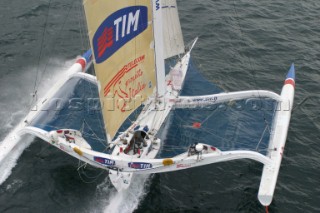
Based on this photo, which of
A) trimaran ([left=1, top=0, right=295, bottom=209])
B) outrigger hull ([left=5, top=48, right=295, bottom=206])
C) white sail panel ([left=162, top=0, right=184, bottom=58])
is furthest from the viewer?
white sail panel ([left=162, top=0, right=184, bottom=58])

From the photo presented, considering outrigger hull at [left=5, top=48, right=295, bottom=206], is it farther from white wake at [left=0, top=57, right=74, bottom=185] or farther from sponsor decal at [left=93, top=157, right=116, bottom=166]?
white wake at [left=0, top=57, right=74, bottom=185]

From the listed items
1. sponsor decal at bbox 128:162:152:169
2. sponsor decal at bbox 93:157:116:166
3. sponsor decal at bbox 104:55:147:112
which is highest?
sponsor decal at bbox 104:55:147:112

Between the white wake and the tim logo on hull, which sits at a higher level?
the tim logo on hull

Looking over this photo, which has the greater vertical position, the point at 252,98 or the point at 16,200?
the point at 252,98

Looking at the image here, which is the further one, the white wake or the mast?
the white wake

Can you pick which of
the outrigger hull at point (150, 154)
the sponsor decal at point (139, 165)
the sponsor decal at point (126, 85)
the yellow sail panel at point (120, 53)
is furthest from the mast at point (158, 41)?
the sponsor decal at point (139, 165)

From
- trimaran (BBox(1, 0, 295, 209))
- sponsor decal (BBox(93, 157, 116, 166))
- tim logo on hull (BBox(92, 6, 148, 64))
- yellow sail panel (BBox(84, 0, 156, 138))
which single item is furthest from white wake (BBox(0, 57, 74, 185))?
tim logo on hull (BBox(92, 6, 148, 64))

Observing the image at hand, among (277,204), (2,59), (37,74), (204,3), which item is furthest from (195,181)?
(204,3)

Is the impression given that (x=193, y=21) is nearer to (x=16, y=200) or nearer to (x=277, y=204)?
(x=277, y=204)
